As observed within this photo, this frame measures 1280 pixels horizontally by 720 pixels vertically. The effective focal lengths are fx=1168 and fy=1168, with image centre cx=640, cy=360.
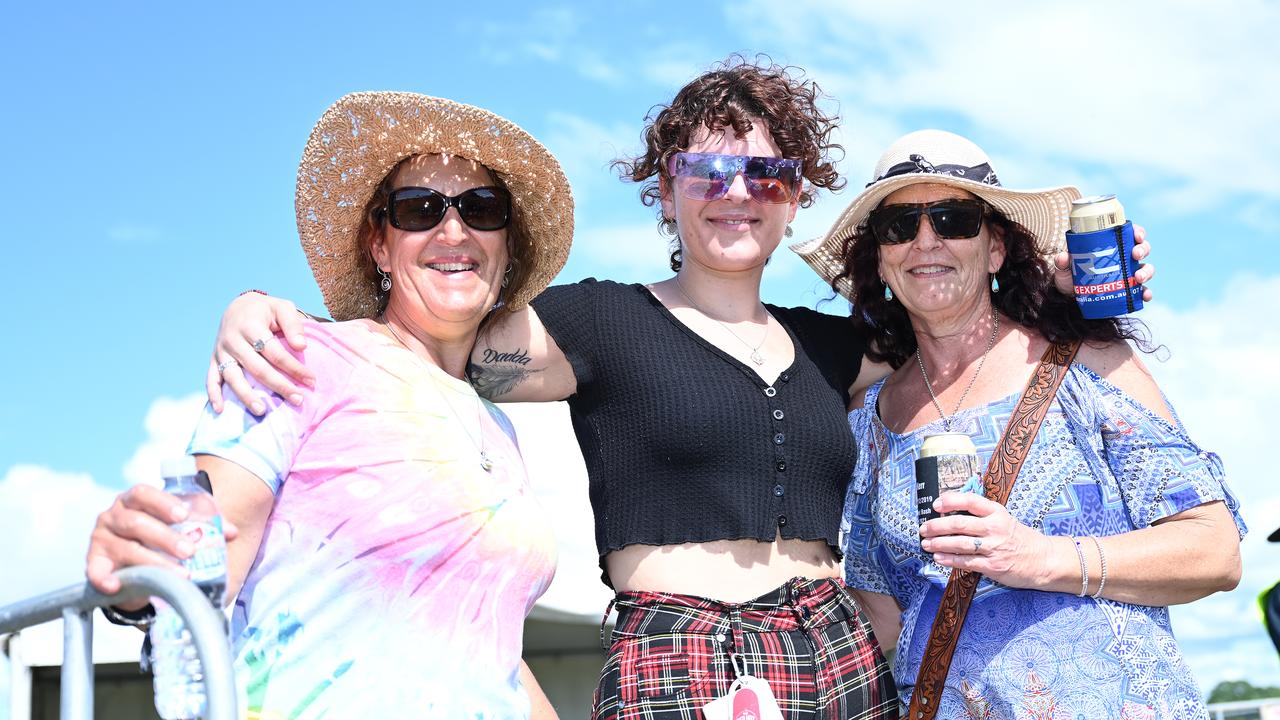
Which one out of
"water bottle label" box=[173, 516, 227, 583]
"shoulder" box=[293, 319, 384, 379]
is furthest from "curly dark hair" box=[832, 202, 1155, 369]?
"water bottle label" box=[173, 516, 227, 583]

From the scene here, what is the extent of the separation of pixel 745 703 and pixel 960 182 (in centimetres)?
155

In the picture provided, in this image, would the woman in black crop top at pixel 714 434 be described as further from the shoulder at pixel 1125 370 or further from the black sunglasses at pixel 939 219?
the shoulder at pixel 1125 370

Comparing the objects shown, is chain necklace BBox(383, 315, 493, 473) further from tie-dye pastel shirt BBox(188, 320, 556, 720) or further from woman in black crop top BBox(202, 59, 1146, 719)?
woman in black crop top BBox(202, 59, 1146, 719)

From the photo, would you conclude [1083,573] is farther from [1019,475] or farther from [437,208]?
[437,208]

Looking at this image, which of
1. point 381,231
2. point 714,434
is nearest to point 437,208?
point 381,231

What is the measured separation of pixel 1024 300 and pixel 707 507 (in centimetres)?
116

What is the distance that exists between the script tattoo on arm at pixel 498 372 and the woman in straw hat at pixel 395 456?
6 cm

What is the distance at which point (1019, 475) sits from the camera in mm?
2971

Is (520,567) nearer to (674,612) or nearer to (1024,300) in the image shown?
(674,612)

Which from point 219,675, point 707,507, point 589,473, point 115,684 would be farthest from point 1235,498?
point 115,684

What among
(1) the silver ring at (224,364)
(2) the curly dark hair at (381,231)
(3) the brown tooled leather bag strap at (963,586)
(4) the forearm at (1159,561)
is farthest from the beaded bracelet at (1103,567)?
(1) the silver ring at (224,364)

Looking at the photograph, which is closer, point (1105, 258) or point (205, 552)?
point (205, 552)

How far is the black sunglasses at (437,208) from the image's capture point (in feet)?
9.21

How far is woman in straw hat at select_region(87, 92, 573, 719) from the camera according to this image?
7.43ft
